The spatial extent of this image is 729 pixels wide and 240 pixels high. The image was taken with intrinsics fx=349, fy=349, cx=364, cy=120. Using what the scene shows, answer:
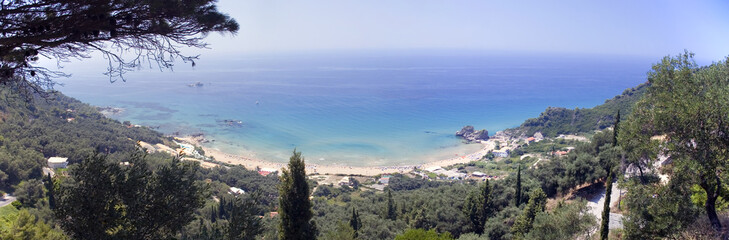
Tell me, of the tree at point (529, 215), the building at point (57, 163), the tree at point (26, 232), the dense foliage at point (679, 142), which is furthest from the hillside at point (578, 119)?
the building at point (57, 163)

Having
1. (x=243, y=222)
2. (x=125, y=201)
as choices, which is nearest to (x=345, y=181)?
(x=243, y=222)

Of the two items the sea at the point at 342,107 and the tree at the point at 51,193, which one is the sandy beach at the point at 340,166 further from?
the tree at the point at 51,193

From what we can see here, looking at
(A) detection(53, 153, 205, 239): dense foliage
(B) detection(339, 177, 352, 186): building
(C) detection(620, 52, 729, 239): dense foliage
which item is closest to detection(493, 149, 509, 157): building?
Result: (B) detection(339, 177, 352, 186): building

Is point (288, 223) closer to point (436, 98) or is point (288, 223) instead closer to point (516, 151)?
point (516, 151)

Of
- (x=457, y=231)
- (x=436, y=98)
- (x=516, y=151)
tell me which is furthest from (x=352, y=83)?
(x=457, y=231)

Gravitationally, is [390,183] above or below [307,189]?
below

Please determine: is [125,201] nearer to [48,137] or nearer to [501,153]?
[48,137]
